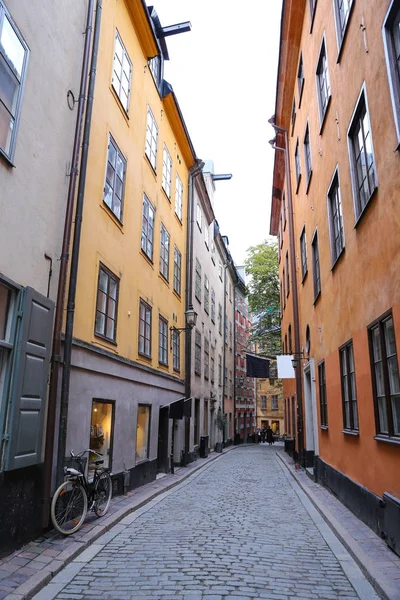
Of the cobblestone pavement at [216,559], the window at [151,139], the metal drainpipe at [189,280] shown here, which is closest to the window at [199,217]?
the metal drainpipe at [189,280]

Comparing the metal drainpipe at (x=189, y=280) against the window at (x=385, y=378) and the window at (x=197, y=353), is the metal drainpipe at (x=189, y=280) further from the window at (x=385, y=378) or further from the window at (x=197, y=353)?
the window at (x=385, y=378)

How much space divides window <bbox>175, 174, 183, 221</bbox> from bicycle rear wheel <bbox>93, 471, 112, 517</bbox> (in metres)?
11.6

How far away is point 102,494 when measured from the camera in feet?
26.0

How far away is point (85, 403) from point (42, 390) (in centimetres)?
199

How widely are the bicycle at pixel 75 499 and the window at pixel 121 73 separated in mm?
8371

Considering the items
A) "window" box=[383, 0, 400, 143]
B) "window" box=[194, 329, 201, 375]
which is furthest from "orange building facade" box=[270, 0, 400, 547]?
"window" box=[194, 329, 201, 375]

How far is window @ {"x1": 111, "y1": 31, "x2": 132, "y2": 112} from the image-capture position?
1117 cm

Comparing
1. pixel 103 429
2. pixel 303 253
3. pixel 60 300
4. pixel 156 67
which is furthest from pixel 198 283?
pixel 60 300

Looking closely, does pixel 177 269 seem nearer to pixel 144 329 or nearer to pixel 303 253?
pixel 303 253

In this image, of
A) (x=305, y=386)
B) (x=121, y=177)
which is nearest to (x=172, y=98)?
(x=121, y=177)

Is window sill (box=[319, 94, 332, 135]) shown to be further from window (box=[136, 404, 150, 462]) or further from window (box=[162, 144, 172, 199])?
window (box=[136, 404, 150, 462])

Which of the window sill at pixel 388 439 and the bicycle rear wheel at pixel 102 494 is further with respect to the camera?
the bicycle rear wheel at pixel 102 494

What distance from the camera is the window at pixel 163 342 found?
14664mm

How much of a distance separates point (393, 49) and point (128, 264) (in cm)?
725
